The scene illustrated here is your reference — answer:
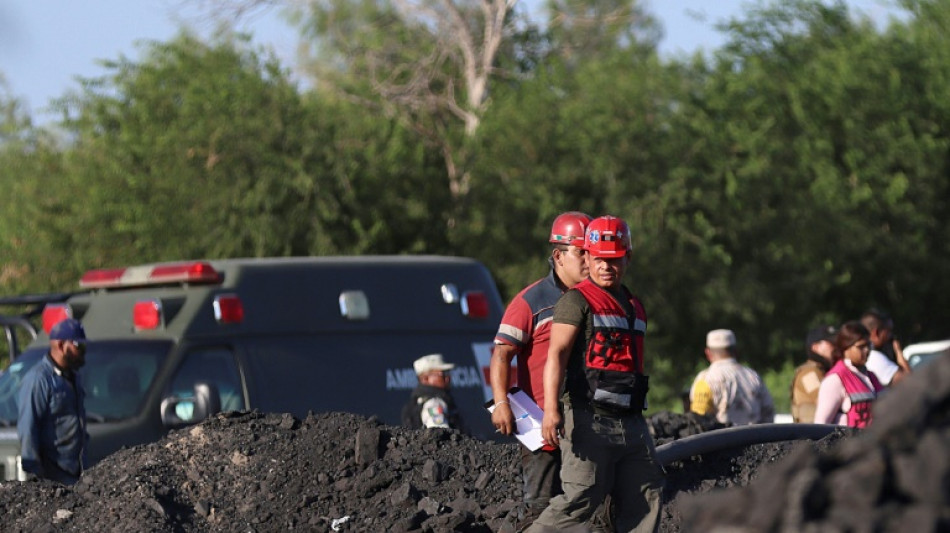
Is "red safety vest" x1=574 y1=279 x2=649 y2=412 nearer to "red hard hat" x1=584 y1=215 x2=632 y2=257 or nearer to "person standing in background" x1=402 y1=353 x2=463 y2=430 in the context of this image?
"red hard hat" x1=584 y1=215 x2=632 y2=257

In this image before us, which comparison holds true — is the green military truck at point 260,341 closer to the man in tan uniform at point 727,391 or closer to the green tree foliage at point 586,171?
the man in tan uniform at point 727,391

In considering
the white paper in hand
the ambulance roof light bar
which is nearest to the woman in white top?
the white paper in hand

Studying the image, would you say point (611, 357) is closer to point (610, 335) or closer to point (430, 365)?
point (610, 335)

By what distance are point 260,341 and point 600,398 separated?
13.7ft

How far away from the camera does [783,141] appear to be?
3189 centimetres

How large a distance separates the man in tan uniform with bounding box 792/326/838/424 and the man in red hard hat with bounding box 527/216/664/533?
465 cm

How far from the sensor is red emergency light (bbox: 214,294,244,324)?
389 inches

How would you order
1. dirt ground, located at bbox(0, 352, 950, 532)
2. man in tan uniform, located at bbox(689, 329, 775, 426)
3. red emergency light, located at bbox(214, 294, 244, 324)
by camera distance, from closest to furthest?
dirt ground, located at bbox(0, 352, 950, 532) → red emergency light, located at bbox(214, 294, 244, 324) → man in tan uniform, located at bbox(689, 329, 775, 426)

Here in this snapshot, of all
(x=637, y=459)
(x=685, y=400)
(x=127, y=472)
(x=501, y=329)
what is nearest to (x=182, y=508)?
(x=127, y=472)

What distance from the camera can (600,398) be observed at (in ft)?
20.4

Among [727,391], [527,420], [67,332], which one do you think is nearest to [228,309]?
[67,332]

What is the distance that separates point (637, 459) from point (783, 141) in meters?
26.3

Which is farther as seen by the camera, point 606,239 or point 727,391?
point 727,391

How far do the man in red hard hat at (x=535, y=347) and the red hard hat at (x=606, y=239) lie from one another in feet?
1.17
